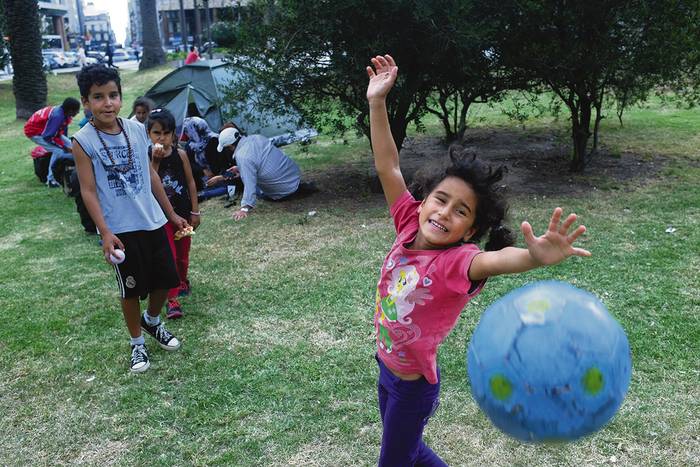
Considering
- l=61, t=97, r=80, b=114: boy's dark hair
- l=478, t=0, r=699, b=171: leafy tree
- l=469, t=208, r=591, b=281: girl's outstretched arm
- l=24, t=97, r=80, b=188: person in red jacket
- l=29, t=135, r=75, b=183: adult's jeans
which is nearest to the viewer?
l=469, t=208, r=591, b=281: girl's outstretched arm

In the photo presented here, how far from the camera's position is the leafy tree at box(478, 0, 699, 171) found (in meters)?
7.07

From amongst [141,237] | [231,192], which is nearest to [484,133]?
[231,192]

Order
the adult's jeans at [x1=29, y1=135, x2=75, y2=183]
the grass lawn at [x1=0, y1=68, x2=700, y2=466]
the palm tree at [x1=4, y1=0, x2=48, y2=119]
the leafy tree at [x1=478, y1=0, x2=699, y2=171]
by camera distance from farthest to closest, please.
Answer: the palm tree at [x1=4, y1=0, x2=48, y2=119], the adult's jeans at [x1=29, y1=135, x2=75, y2=183], the leafy tree at [x1=478, y1=0, x2=699, y2=171], the grass lawn at [x1=0, y1=68, x2=700, y2=466]

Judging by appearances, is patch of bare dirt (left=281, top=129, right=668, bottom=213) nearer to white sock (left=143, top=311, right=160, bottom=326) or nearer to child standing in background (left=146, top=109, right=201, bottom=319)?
child standing in background (left=146, top=109, right=201, bottom=319)

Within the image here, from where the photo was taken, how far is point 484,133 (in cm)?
1177

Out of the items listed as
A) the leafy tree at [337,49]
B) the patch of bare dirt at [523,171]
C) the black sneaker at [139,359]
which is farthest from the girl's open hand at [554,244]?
the leafy tree at [337,49]

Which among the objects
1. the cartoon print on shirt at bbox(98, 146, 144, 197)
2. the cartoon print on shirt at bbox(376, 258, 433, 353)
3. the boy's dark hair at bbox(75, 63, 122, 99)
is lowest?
the cartoon print on shirt at bbox(376, 258, 433, 353)

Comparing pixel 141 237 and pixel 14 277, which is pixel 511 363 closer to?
pixel 141 237

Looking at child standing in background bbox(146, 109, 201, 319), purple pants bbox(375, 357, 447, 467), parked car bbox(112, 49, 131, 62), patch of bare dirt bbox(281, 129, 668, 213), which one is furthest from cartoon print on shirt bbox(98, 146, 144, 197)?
parked car bbox(112, 49, 131, 62)

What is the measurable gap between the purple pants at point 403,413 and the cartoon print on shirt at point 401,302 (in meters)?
0.13

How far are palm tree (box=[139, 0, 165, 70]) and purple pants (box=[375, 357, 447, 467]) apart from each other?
92.5ft

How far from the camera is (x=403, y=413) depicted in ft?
7.21

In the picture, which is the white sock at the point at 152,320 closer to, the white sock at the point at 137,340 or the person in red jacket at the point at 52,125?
the white sock at the point at 137,340

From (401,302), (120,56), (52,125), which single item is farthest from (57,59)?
(401,302)
